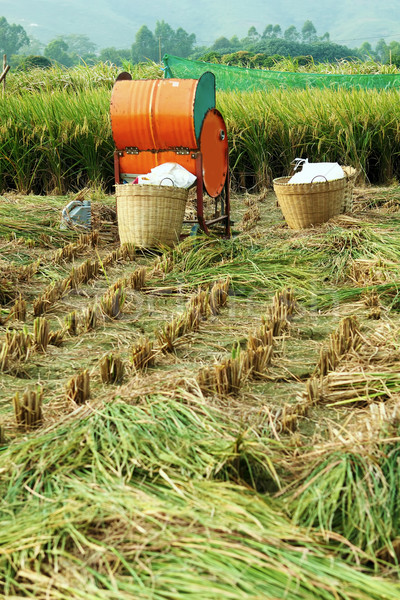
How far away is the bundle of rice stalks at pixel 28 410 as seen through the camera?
2.62m

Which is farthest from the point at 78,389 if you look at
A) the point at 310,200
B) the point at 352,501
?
the point at 310,200

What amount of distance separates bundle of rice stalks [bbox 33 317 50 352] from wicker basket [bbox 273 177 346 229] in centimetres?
328

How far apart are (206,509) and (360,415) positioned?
3.15 ft

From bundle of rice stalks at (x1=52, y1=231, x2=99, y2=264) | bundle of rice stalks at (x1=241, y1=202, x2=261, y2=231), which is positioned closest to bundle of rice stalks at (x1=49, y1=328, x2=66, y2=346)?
bundle of rice stalks at (x1=52, y1=231, x2=99, y2=264)

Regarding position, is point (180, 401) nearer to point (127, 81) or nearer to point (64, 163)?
point (127, 81)

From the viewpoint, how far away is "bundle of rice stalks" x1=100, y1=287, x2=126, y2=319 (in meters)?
4.16

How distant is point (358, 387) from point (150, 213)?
9.66 feet

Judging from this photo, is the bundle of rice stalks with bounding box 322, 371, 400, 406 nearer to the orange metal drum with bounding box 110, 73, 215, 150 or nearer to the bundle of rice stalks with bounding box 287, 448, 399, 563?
the bundle of rice stalks with bounding box 287, 448, 399, 563

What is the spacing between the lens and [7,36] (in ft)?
453

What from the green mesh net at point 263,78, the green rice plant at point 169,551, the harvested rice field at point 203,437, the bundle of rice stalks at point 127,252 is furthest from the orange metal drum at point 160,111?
the green mesh net at point 263,78

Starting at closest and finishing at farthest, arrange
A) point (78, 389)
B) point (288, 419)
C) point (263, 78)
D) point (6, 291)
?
point (288, 419)
point (78, 389)
point (6, 291)
point (263, 78)

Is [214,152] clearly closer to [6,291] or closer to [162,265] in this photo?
[162,265]

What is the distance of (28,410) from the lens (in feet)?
8.62

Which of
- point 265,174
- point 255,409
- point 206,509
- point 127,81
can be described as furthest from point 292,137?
point 206,509
